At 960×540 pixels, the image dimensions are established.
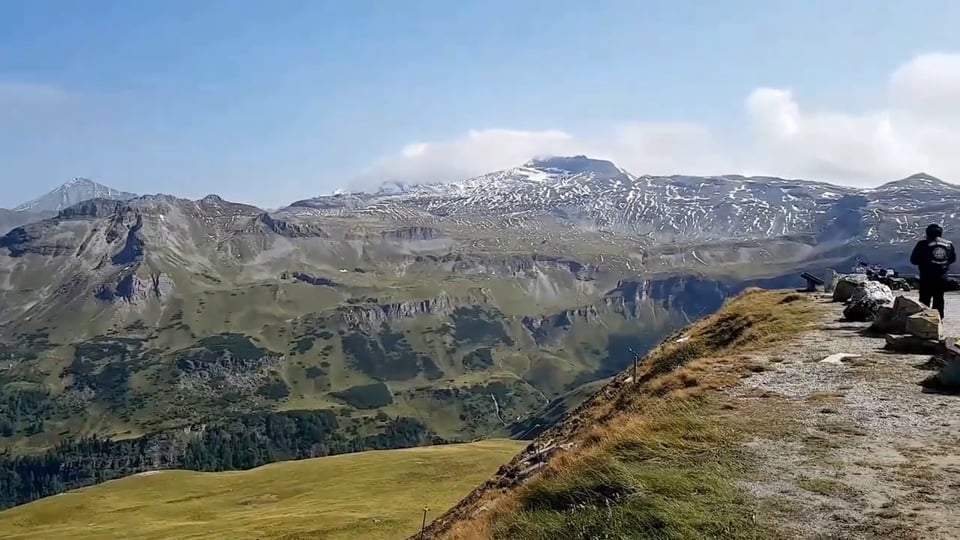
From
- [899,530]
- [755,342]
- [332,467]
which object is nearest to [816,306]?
[755,342]

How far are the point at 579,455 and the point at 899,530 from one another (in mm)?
8254

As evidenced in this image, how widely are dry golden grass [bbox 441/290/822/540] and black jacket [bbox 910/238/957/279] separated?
10418 millimetres

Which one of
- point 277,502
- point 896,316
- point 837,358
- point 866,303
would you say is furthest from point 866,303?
point 277,502

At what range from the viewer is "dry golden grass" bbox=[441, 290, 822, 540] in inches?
640

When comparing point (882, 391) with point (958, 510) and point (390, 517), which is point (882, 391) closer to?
point (958, 510)

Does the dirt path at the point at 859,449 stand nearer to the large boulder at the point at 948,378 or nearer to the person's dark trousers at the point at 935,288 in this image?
the large boulder at the point at 948,378

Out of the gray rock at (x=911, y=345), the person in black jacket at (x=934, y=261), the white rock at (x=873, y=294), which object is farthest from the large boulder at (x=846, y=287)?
the gray rock at (x=911, y=345)

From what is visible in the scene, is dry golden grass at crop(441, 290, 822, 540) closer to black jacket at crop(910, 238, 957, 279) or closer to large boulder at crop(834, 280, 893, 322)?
large boulder at crop(834, 280, 893, 322)

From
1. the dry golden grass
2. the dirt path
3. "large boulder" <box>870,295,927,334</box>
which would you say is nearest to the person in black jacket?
"large boulder" <box>870,295,927,334</box>

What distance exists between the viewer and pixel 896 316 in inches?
1198

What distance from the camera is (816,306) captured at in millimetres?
39062

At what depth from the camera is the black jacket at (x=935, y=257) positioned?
31.8 metres

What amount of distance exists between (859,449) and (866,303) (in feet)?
57.4

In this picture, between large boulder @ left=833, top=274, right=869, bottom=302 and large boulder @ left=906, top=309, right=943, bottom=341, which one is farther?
large boulder @ left=833, top=274, right=869, bottom=302
